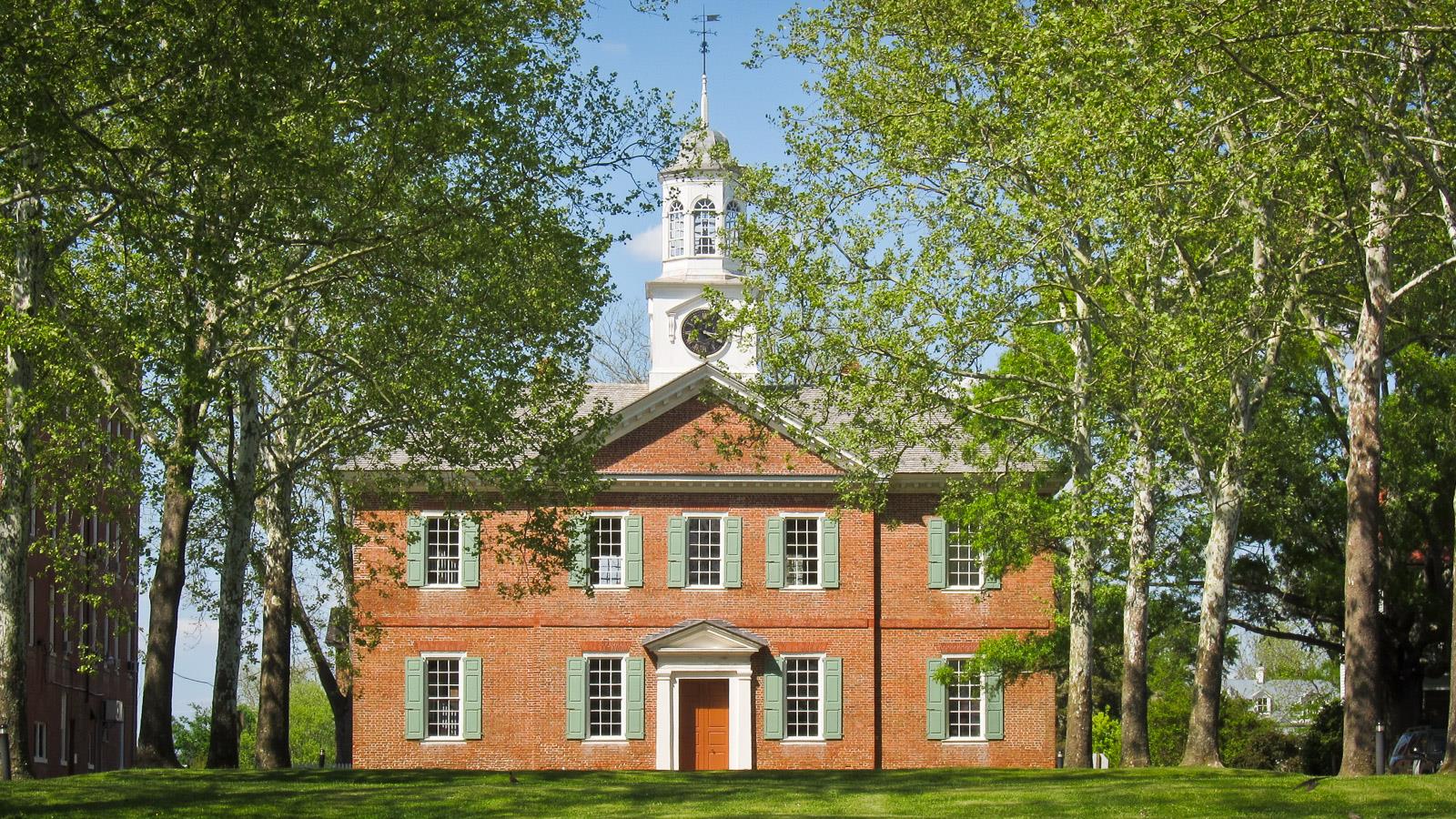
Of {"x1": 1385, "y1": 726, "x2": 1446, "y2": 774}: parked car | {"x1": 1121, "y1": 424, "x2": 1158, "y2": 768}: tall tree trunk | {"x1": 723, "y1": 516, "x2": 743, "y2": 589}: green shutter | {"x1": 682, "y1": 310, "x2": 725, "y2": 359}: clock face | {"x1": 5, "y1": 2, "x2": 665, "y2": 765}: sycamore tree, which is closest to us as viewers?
{"x1": 5, "y1": 2, "x2": 665, "y2": 765}: sycamore tree

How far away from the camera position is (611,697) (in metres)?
39.5

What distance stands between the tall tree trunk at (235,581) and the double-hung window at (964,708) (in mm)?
18046

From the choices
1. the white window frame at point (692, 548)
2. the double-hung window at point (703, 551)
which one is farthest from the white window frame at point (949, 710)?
the double-hung window at point (703, 551)

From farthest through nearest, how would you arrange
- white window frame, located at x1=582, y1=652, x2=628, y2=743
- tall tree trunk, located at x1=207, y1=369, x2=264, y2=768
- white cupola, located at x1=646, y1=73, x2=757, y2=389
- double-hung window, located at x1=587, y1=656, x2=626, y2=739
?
white cupola, located at x1=646, y1=73, x2=757, y2=389, double-hung window, located at x1=587, y1=656, x2=626, y2=739, white window frame, located at x1=582, y1=652, x2=628, y2=743, tall tree trunk, located at x1=207, y1=369, x2=264, y2=768

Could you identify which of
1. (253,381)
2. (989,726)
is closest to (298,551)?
(253,381)

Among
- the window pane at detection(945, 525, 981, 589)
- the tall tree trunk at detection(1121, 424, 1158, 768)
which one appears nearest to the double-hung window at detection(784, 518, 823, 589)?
the window pane at detection(945, 525, 981, 589)

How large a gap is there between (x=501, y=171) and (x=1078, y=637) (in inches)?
474

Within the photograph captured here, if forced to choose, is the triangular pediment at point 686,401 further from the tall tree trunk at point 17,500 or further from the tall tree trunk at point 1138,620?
the tall tree trunk at point 17,500

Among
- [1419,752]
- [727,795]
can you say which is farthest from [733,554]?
[727,795]

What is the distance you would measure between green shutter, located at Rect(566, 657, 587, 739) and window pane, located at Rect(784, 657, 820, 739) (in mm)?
4430

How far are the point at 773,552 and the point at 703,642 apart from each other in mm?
2558

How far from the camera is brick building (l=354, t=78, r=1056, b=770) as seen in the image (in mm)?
39250

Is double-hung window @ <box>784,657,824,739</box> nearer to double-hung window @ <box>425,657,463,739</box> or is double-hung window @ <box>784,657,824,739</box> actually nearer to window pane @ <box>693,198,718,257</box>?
double-hung window @ <box>425,657,463,739</box>

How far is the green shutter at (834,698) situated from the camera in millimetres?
39281
